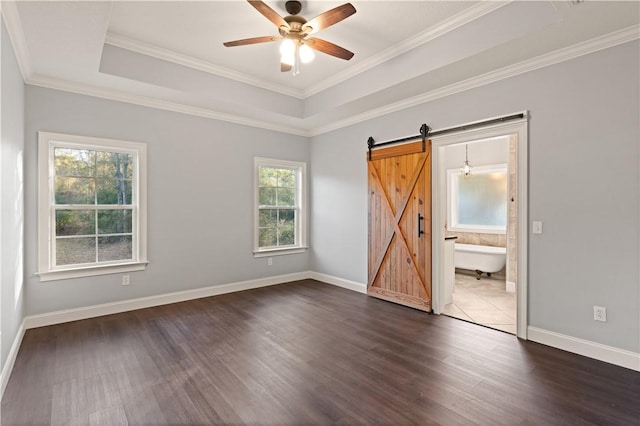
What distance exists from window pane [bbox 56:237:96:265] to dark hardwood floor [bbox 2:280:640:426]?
2.43 feet

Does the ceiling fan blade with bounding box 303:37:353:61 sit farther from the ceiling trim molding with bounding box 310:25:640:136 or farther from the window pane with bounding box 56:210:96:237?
the window pane with bounding box 56:210:96:237

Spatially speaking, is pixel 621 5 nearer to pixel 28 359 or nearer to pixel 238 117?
pixel 238 117

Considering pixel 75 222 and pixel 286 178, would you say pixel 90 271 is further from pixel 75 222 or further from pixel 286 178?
pixel 286 178

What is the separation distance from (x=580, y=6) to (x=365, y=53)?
2.01 metres

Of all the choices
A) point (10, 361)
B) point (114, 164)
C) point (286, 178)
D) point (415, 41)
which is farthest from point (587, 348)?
point (114, 164)

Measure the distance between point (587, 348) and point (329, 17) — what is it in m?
3.68

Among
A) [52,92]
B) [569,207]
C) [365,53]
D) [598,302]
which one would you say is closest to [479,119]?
[569,207]

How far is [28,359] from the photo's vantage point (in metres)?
2.74

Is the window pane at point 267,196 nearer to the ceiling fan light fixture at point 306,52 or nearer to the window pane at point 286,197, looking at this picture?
the window pane at point 286,197

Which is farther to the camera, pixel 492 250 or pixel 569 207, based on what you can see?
pixel 492 250

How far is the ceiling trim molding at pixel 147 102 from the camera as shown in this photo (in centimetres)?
354

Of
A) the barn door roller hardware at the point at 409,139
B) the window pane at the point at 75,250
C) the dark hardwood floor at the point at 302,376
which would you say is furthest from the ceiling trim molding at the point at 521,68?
the window pane at the point at 75,250

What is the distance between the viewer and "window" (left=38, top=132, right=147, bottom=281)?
3543 millimetres

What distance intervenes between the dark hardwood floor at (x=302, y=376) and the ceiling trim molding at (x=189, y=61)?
3151 mm
